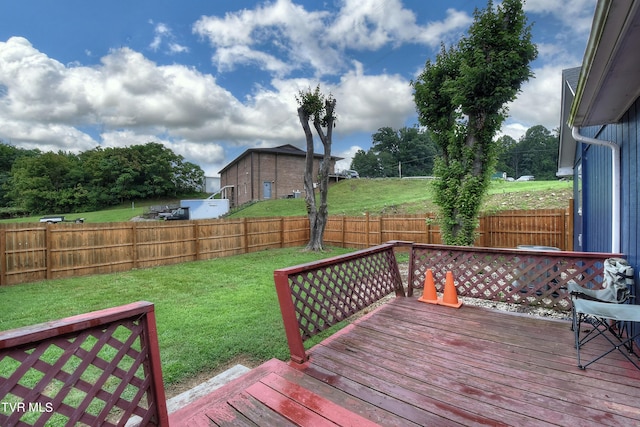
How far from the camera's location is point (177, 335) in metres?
3.72

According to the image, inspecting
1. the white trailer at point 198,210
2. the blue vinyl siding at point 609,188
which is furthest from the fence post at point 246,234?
the white trailer at point 198,210

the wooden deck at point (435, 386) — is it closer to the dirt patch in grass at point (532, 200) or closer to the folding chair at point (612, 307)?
the folding chair at point (612, 307)

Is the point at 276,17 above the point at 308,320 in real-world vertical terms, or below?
above

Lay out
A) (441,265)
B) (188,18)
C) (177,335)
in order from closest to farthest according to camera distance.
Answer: (177,335)
(441,265)
(188,18)

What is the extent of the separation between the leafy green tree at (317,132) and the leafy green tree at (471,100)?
4.27 metres

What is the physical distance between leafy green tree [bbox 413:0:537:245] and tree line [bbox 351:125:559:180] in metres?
38.5

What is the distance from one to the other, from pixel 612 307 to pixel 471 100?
5.98 meters

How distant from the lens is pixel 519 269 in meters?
4.31

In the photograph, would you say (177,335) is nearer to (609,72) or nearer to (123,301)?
(123,301)

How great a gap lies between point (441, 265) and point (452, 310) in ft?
2.97

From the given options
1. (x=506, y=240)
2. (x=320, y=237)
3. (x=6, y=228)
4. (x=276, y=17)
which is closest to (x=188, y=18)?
(x=276, y=17)

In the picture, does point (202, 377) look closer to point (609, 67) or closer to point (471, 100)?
point (609, 67)

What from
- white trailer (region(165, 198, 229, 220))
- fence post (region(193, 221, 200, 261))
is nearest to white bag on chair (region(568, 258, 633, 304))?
fence post (region(193, 221, 200, 261))

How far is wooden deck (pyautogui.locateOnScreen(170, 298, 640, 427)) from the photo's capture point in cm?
183
